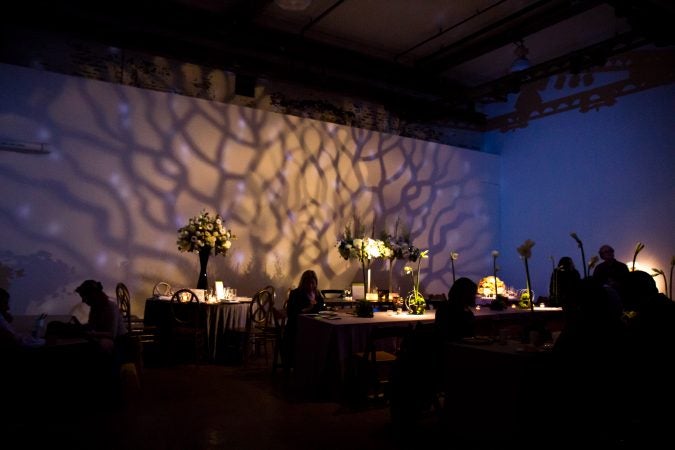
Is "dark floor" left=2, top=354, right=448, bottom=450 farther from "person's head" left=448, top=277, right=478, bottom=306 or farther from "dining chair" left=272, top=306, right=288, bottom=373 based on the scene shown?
"person's head" left=448, top=277, right=478, bottom=306

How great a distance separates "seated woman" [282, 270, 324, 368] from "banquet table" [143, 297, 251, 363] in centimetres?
82

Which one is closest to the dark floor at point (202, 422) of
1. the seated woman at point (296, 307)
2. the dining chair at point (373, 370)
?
the dining chair at point (373, 370)

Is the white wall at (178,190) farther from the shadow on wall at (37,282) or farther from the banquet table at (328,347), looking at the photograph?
the banquet table at (328,347)

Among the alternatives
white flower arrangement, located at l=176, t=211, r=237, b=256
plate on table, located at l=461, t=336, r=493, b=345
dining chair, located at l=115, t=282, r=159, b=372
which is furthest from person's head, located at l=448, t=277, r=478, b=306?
dining chair, located at l=115, t=282, r=159, b=372

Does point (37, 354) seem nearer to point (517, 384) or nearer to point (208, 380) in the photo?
point (208, 380)

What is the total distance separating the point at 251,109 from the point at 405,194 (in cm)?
307

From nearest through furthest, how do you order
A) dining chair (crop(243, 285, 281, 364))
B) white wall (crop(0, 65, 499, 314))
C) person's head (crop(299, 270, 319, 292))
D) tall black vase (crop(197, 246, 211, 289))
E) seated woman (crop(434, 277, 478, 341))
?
seated woman (crop(434, 277, 478, 341)), person's head (crop(299, 270, 319, 292)), dining chair (crop(243, 285, 281, 364)), white wall (crop(0, 65, 499, 314)), tall black vase (crop(197, 246, 211, 289))

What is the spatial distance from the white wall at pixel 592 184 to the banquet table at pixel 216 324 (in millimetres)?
5538

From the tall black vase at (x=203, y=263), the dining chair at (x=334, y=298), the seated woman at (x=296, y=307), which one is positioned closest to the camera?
the seated woman at (x=296, y=307)

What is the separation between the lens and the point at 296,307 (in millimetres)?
5312

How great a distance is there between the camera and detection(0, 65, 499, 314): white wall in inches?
242

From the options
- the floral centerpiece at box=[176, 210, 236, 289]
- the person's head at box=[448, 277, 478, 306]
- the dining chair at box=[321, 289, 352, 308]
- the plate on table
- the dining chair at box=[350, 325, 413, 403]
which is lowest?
the dining chair at box=[350, 325, 413, 403]

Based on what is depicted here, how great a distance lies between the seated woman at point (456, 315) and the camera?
3.89 m

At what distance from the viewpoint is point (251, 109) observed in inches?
301
